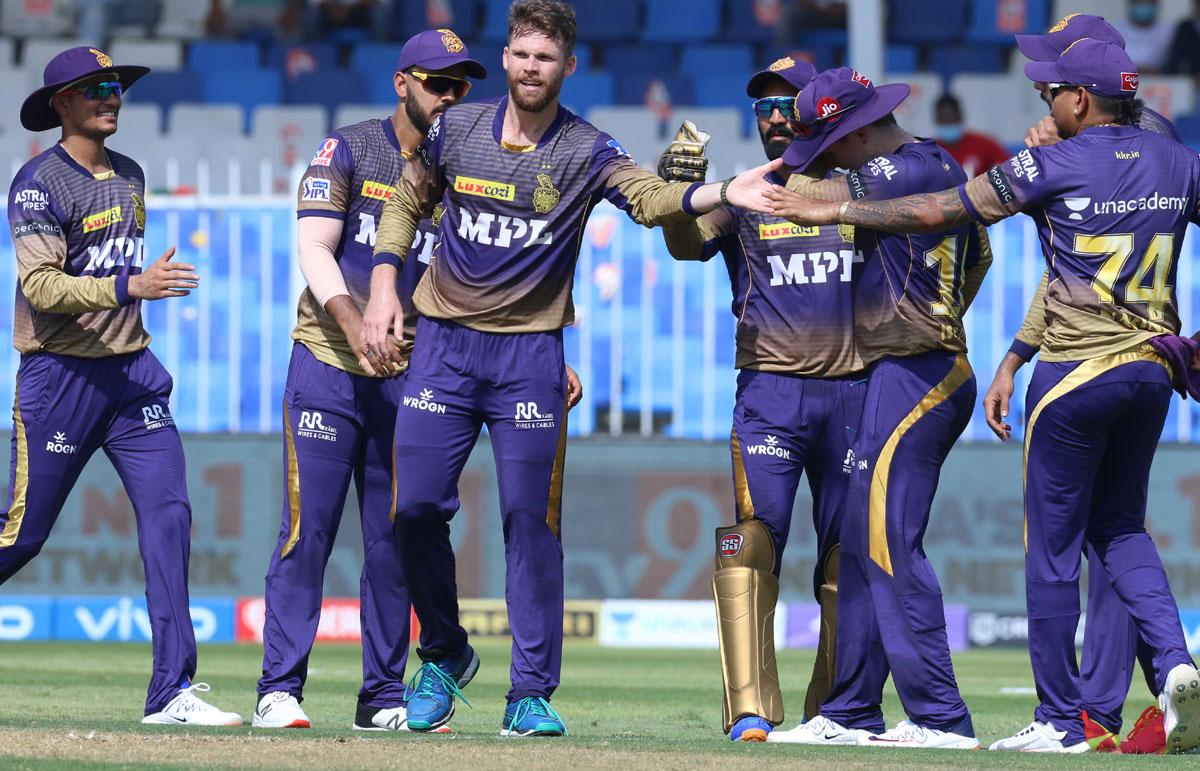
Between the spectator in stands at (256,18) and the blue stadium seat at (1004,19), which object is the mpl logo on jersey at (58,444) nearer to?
the spectator in stands at (256,18)

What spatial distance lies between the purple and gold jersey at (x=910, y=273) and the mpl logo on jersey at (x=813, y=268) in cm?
29

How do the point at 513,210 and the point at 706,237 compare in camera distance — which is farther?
the point at 706,237

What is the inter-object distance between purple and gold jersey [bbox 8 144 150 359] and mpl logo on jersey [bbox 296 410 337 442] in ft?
2.42

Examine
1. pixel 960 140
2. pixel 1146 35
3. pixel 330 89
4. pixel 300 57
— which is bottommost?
pixel 960 140

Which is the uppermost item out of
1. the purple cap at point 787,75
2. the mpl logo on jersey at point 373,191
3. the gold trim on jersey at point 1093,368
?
the purple cap at point 787,75

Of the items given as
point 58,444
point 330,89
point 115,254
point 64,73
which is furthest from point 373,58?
point 58,444

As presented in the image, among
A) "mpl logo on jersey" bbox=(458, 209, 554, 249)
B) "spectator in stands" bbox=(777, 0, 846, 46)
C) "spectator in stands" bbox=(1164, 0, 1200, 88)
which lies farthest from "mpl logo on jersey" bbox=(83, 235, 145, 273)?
"spectator in stands" bbox=(1164, 0, 1200, 88)

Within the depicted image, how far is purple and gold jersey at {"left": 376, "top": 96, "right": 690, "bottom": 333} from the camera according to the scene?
253 inches

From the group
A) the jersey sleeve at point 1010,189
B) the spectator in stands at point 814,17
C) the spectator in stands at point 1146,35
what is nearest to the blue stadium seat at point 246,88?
the spectator in stands at point 814,17

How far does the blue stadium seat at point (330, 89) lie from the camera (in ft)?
55.0

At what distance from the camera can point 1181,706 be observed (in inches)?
236

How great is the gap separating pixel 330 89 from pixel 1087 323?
11580 mm

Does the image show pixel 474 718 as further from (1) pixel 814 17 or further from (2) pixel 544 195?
(1) pixel 814 17

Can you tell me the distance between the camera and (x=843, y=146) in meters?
6.53
